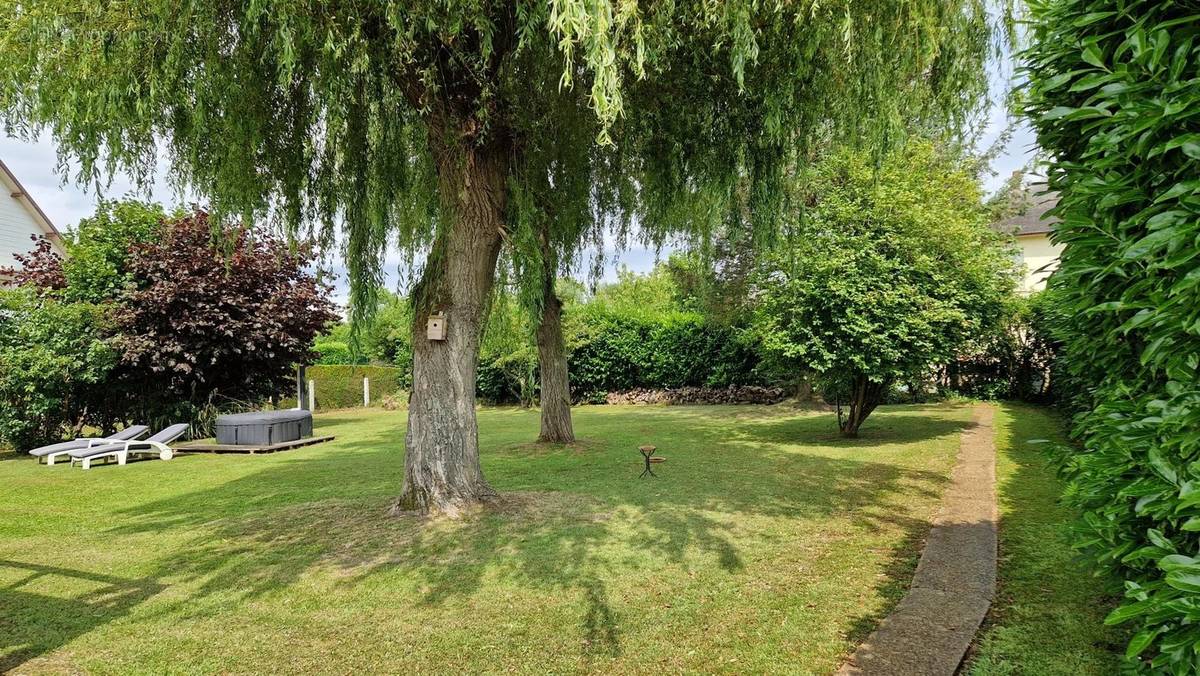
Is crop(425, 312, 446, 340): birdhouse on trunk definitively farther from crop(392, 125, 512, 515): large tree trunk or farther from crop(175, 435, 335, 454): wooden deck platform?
crop(175, 435, 335, 454): wooden deck platform

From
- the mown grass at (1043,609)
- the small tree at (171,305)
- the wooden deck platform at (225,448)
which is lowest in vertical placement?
the mown grass at (1043,609)

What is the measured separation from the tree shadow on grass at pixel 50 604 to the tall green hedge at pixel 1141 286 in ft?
16.2

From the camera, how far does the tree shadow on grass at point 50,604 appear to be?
3.47m

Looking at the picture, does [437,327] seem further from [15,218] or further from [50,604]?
[15,218]

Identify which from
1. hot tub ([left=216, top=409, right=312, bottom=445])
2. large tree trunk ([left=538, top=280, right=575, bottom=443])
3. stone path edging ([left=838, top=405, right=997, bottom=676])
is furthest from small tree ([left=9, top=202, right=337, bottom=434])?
stone path edging ([left=838, top=405, right=997, bottom=676])

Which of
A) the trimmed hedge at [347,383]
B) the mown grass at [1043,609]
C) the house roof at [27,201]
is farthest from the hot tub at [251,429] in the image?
the mown grass at [1043,609]

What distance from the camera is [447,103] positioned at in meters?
5.73

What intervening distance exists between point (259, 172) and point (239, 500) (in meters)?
3.86

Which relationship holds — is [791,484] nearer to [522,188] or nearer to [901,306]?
[901,306]

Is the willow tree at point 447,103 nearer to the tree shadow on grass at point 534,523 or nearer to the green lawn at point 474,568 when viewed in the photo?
the tree shadow on grass at point 534,523

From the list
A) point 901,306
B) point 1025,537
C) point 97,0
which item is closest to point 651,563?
point 1025,537

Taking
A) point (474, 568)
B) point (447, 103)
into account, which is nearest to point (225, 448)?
point (447, 103)

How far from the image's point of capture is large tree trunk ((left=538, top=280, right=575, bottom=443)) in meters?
10.8

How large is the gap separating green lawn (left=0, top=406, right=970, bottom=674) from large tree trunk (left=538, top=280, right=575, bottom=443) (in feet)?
7.14
